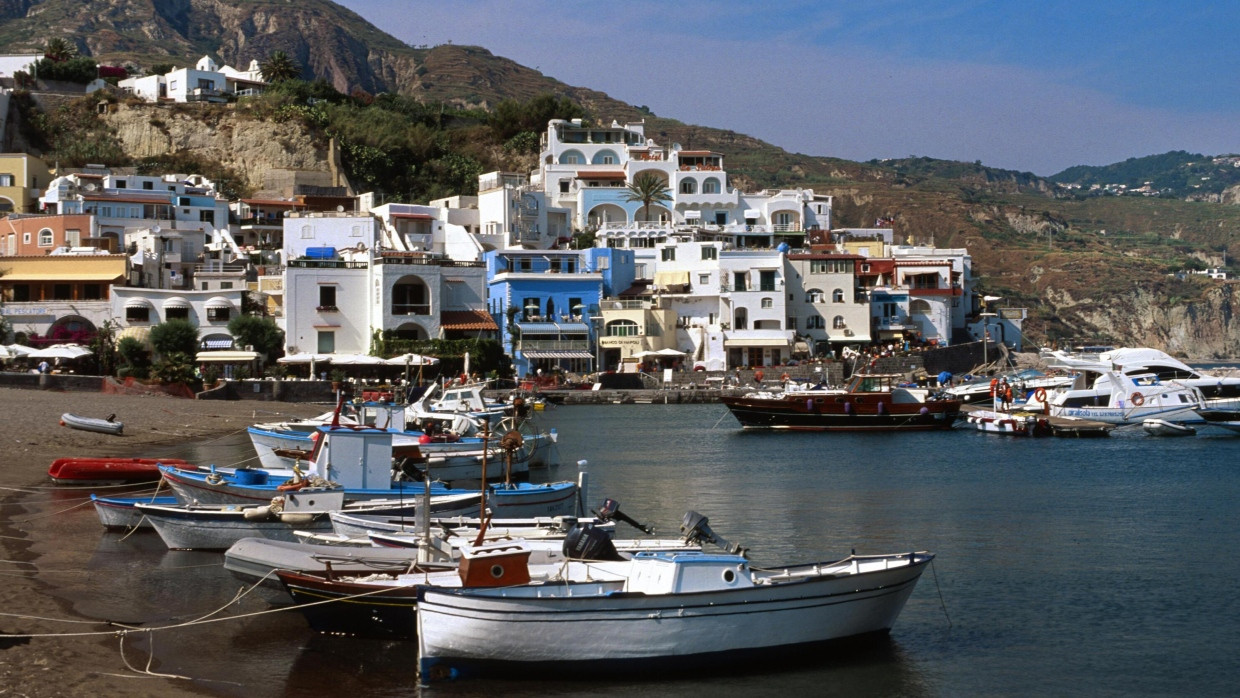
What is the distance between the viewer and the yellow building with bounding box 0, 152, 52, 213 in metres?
82.8

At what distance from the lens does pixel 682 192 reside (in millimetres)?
91938

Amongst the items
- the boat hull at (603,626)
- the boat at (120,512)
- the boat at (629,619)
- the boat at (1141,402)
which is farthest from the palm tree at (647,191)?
the boat hull at (603,626)

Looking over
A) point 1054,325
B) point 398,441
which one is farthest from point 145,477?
point 1054,325

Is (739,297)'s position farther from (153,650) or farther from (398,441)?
(153,650)

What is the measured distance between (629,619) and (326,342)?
5399 centimetres

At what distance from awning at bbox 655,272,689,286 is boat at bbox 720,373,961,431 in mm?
25448

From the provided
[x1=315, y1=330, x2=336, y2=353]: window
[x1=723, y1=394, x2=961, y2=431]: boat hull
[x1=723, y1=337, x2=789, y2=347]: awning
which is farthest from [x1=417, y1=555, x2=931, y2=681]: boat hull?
[x1=723, y1=337, x2=789, y2=347]: awning

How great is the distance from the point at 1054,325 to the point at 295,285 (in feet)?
266

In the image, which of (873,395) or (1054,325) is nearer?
(873,395)

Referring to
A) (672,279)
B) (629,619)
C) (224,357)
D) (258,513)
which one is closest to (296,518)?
(258,513)

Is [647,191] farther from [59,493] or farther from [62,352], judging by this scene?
[59,493]

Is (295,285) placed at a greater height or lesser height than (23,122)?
lesser

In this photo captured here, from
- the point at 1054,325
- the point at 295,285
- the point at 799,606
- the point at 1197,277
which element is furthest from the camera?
the point at 1197,277

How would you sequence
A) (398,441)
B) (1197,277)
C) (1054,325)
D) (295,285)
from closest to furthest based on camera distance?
1. (398,441)
2. (295,285)
3. (1054,325)
4. (1197,277)
